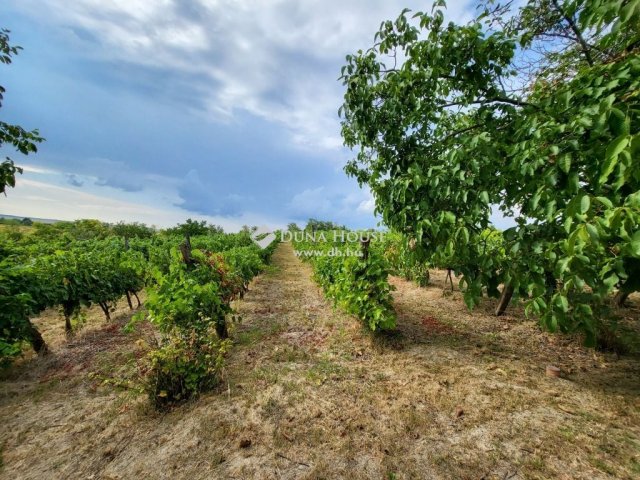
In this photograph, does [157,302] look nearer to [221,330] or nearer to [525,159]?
[221,330]

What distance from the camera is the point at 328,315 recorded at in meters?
7.07

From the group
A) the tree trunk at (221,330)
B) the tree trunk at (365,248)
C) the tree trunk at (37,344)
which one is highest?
the tree trunk at (365,248)

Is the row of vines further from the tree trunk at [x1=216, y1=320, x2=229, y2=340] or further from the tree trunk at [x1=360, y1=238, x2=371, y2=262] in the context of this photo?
the tree trunk at [x1=360, y1=238, x2=371, y2=262]

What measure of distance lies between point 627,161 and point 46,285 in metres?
7.71

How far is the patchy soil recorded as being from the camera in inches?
105

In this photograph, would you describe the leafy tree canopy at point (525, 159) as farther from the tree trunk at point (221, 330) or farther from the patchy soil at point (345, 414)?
the tree trunk at point (221, 330)

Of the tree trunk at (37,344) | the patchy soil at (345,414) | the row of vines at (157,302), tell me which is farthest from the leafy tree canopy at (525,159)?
the tree trunk at (37,344)

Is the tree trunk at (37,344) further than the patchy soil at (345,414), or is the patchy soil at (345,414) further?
the tree trunk at (37,344)

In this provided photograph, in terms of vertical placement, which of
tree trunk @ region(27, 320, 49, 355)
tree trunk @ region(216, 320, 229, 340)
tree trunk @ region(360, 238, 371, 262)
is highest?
tree trunk @ region(360, 238, 371, 262)

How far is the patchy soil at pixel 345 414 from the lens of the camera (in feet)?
8.74

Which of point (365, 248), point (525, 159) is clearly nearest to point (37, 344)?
point (365, 248)

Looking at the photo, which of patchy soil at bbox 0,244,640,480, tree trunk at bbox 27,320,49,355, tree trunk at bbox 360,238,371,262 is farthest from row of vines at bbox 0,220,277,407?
tree trunk at bbox 360,238,371,262

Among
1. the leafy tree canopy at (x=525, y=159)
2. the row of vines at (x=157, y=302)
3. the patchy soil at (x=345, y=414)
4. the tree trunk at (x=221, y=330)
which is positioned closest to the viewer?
the leafy tree canopy at (x=525, y=159)

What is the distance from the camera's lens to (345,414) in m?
3.34
